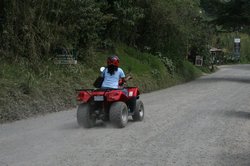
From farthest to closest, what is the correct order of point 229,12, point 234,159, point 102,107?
point 229,12, point 102,107, point 234,159

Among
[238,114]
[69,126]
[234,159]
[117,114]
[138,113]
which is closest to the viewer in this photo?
[234,159]

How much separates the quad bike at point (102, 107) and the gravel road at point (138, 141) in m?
0.22

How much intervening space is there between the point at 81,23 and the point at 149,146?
37.4 feet

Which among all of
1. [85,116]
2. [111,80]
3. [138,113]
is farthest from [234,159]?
[138,113]

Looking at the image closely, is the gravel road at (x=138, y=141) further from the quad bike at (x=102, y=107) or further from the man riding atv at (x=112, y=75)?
the man riding atv at (x=112, y=75)

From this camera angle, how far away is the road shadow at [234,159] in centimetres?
894

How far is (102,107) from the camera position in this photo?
42.0 ft

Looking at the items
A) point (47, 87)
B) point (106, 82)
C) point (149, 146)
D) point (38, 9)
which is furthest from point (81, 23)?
point (149, 146)

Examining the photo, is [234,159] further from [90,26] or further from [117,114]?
[90,26]

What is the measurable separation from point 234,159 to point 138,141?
2229mm

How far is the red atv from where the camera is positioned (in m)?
12.5

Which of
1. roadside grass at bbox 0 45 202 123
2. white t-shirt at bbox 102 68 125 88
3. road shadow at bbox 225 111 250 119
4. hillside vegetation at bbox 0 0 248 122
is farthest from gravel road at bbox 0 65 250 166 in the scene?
hillside vegetation at bbox 0 0 248 122

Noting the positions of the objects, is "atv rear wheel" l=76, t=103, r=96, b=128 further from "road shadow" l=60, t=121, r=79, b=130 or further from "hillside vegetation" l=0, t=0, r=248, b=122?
"hillside vegetation" l=0, t=0, r=248, b=122

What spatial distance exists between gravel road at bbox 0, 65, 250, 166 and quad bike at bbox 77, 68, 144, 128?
0.22m
